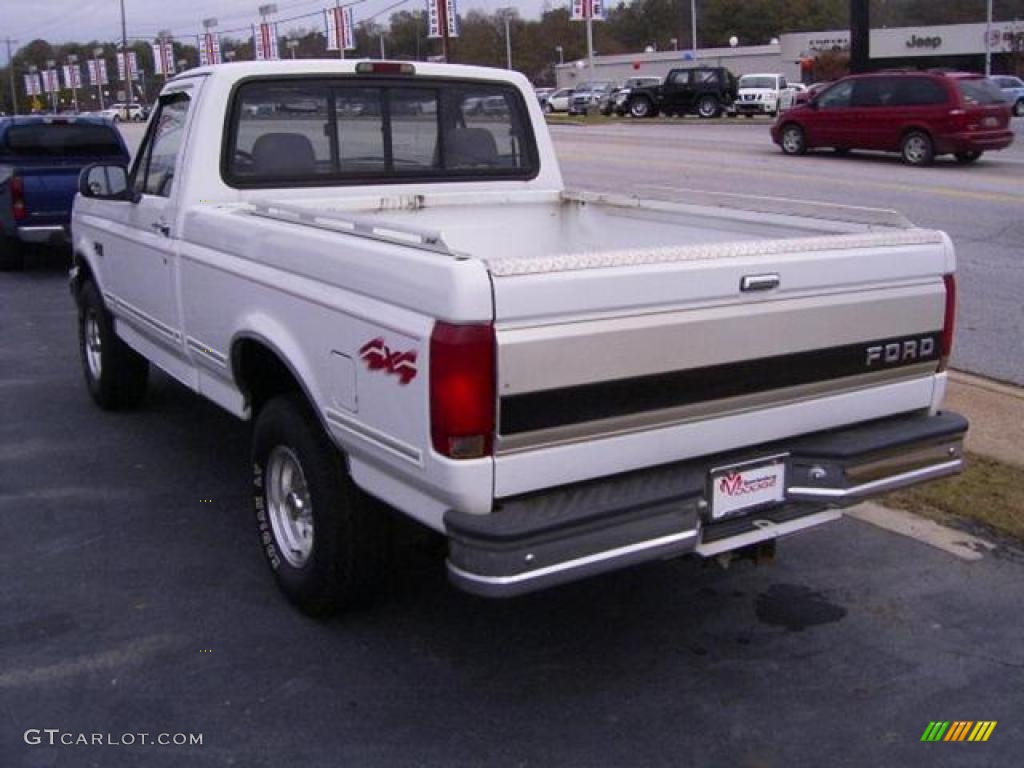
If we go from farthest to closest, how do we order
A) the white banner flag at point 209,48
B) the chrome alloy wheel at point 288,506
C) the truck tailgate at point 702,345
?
the white banner flag at point 209,48 < the chrome alloy wheel at point 288,506 < the truck tailgate at point 702,345

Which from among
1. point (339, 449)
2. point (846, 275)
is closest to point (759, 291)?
point (846, 275)

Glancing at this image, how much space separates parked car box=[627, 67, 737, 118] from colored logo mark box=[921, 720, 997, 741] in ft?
151

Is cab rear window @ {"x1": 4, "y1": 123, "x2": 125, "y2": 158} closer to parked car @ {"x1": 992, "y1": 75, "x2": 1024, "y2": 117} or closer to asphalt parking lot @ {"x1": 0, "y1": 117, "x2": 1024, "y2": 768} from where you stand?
asphalt parking lot @ {"x1": 0, "y1": 117, "x2": 1024, "y2": 768}

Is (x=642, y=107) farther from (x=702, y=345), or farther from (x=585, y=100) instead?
(x=702, y=345)

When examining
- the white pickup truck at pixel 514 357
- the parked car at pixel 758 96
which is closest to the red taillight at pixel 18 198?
the white pickup truck at pixel 514 357

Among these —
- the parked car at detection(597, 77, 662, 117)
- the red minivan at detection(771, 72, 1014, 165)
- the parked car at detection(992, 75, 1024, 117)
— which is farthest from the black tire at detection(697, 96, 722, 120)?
the red minivan at detection(771, 72, 1014, 165)

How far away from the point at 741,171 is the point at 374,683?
19639 millimetres

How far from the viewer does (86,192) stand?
259 inches

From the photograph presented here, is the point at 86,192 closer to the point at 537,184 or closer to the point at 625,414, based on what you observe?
the point at 537,184

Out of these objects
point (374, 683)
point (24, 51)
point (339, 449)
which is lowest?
point (374, 683)

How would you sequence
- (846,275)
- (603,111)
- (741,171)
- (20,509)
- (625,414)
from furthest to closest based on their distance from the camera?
(603,111)
(741,171)
(20,509)
(846,275)
(625,414)

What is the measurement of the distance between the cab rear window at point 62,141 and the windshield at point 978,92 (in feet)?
51.9

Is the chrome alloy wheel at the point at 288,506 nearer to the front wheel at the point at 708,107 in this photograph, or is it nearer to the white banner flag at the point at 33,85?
the front wheel at the point at 708,107

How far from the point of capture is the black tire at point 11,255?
569 inches
